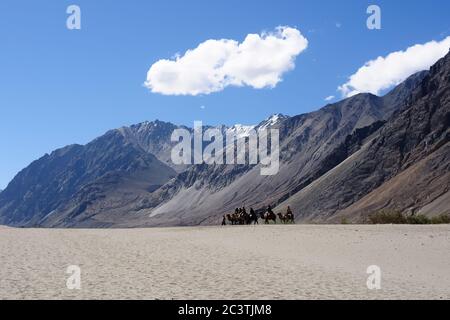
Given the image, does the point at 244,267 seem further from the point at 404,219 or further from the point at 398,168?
the point at 398,168

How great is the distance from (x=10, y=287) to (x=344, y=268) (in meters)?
10.6

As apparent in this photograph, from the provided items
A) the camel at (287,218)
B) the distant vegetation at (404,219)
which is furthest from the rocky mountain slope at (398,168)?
the camel at (287,218)

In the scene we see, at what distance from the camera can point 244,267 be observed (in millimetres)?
18719

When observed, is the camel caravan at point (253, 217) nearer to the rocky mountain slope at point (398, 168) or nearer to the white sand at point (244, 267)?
the white sand at point (244, 267)

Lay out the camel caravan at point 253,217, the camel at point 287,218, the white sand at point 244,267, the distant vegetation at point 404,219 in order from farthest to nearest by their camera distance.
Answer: the camel at point 287,218
the camel caravan at point 253,217
the distant vegetation at point 404,219
the white sand at point 244,267

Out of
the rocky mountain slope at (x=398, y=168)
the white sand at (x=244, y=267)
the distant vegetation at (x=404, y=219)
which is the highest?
the rocky mountain slope at (x=398, y=168)

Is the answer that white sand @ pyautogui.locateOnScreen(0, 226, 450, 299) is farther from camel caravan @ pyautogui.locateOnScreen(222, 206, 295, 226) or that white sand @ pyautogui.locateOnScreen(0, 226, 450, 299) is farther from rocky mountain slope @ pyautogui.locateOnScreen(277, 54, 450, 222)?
rocky mountain slope @ pyautogui.locateOnScreen(277, 54, 450, 222)

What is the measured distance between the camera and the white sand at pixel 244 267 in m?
13.7

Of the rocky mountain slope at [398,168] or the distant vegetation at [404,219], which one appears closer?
the distant vegetation at [404,219]

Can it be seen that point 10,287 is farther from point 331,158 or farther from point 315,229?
point 331,158

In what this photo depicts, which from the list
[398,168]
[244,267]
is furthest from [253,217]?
[398,168]

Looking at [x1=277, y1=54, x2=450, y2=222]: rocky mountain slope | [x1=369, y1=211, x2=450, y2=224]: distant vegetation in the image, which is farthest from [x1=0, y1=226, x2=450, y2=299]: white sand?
[x1=277, y1=54, x2=450, y2=222]: rocky mountain slope
